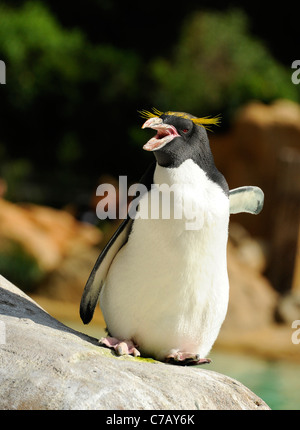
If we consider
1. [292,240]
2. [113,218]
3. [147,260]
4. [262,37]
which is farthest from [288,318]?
[262,37]

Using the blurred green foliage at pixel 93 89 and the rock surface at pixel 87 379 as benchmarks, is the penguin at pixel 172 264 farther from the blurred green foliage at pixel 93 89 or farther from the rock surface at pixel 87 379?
the blurred green foliage at pixel 93 89

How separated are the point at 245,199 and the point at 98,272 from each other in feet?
2.05

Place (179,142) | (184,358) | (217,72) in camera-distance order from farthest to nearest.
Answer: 1. (217,72)
2. (184,358)
3. (179,142)

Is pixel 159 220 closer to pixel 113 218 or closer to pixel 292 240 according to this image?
pixel 292 240

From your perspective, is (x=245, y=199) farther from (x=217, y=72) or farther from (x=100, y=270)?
(x=217, y=72)

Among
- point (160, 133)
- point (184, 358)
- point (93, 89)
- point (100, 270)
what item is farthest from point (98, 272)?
point (93, 89)

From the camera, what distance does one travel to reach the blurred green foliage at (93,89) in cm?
1135

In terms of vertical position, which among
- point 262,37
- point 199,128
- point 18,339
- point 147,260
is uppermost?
point 262,37

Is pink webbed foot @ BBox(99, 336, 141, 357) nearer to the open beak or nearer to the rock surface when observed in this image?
the rock surface

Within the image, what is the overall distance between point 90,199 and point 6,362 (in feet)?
32.0

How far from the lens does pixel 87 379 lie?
2057mm

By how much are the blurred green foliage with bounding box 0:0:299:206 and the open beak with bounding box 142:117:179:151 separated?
8928 millimetres

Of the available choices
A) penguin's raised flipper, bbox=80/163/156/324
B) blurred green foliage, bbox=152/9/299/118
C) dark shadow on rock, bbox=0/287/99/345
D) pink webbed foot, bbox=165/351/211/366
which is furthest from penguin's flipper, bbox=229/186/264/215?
blurred green foliage, bbox=152/9/299/118

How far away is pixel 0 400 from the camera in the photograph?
199cm
